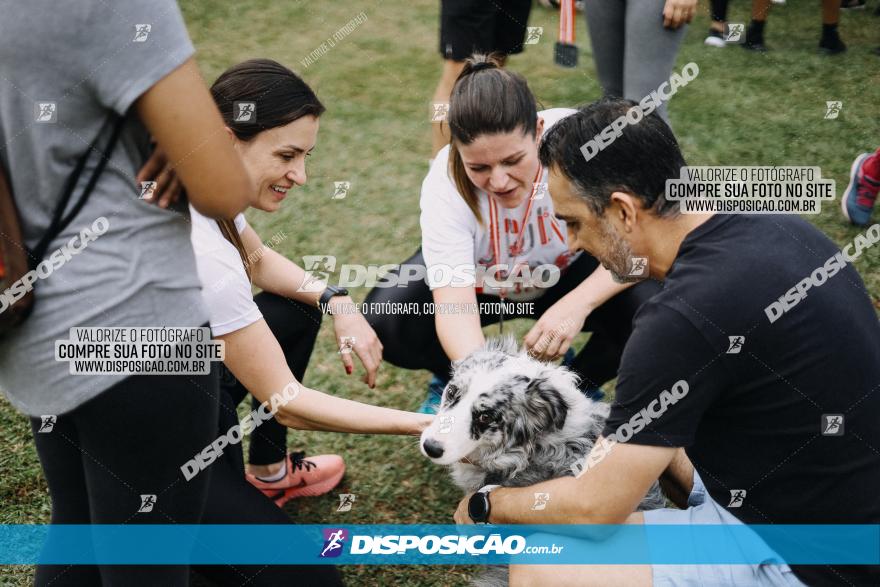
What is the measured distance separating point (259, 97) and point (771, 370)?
1.75 metres

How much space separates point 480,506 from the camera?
2.77 meters

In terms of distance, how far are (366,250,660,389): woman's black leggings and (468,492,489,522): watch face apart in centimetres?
94

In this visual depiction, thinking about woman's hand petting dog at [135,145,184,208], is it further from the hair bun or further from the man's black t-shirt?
the hair bun

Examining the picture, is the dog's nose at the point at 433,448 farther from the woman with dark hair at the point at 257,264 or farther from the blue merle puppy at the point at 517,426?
the woman with dark hair at the point at 257,264

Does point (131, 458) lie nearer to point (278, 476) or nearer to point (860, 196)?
point (278, 476)

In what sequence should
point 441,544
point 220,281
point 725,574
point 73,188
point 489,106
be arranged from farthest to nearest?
point 441,544 → point 489,106 → point 220,281 → point 725,574 → point 73,188

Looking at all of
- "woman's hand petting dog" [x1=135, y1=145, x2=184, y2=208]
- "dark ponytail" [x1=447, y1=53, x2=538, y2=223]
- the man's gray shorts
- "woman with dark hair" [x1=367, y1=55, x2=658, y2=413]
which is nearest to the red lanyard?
"woman with dark hair" [x1=367, y1=55, x2=658, y2=413]

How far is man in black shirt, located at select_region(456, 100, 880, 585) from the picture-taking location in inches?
82.0

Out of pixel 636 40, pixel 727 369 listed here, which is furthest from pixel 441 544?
pixel 636 40

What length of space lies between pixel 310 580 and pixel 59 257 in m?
1.58

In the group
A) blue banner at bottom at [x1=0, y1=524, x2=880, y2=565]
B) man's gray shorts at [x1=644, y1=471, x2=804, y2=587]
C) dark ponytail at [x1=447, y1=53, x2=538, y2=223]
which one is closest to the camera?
blue banner at bottom at [x1=0, y1=524, x2=880, y2=565]

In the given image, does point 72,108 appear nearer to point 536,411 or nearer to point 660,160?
point 660,160

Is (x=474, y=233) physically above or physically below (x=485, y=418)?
above

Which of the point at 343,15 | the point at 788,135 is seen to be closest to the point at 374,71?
the point at 343,15
